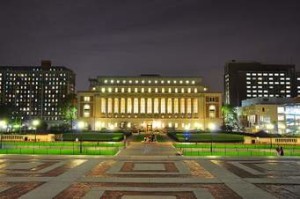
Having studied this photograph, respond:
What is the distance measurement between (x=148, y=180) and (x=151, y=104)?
14621 centimetres

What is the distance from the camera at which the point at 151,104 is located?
17188 cm

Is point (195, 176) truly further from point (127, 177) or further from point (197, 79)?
point (197, 79)

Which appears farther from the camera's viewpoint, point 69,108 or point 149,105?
point 149,105

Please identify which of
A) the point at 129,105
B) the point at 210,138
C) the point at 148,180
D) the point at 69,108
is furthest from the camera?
the point at 129,105

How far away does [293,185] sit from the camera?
23828mm

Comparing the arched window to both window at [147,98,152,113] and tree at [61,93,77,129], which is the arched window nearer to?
window at [147,98,152,113]

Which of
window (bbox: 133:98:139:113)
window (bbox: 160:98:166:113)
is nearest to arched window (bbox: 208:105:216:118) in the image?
window (bbox: 160:98:166:113)

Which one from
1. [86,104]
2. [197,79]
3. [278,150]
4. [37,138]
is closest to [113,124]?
[86,104]

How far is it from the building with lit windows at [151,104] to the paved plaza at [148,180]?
129 m

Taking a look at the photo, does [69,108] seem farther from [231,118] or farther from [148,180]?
[148,180]

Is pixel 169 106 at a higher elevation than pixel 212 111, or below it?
higher

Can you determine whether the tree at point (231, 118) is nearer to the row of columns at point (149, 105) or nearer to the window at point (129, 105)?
the row of columns at point (149, 105)

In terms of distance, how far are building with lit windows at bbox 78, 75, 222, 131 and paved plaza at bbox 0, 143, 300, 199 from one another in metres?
129

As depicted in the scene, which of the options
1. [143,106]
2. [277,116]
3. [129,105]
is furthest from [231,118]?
[129,105]
